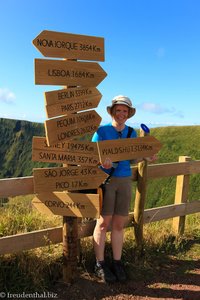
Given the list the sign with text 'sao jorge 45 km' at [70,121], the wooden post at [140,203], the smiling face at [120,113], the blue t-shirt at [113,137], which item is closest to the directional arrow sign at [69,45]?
the sign with text 'sao jorge 45 km' at [70,121]

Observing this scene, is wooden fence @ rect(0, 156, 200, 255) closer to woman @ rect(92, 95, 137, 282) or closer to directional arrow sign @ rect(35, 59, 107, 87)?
woman @ rect(92, 95, 137, 282)

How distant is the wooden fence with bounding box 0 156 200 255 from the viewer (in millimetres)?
4203

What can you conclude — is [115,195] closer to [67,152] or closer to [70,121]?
[67,152]

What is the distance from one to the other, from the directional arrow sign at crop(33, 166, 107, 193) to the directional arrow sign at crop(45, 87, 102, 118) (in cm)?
70

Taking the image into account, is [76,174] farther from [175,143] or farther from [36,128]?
[36,128]

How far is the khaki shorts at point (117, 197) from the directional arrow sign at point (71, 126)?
29.6 inches

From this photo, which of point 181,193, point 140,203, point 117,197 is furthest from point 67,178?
point 181,193

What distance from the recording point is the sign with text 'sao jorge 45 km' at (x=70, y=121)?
3945 mm

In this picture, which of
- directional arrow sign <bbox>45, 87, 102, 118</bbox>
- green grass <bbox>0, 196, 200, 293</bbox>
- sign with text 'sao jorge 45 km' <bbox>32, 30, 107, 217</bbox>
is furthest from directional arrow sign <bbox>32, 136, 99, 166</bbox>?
green grass <bbox>0, 196, 200, 293</bbox>

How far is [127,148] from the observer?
435 cm

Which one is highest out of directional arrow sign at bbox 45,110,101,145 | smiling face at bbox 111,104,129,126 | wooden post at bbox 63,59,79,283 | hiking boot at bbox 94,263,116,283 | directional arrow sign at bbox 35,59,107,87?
directional arrow sign at bbox 35,59,107,87

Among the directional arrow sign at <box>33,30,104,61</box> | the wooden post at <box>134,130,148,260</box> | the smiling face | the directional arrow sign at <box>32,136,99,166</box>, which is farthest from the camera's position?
the wooden post at <box>134,130,148,260</box>

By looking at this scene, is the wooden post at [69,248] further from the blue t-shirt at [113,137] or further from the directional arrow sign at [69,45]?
the directional arrow sign at [69,45]

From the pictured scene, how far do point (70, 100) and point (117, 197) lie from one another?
4.66 ft
